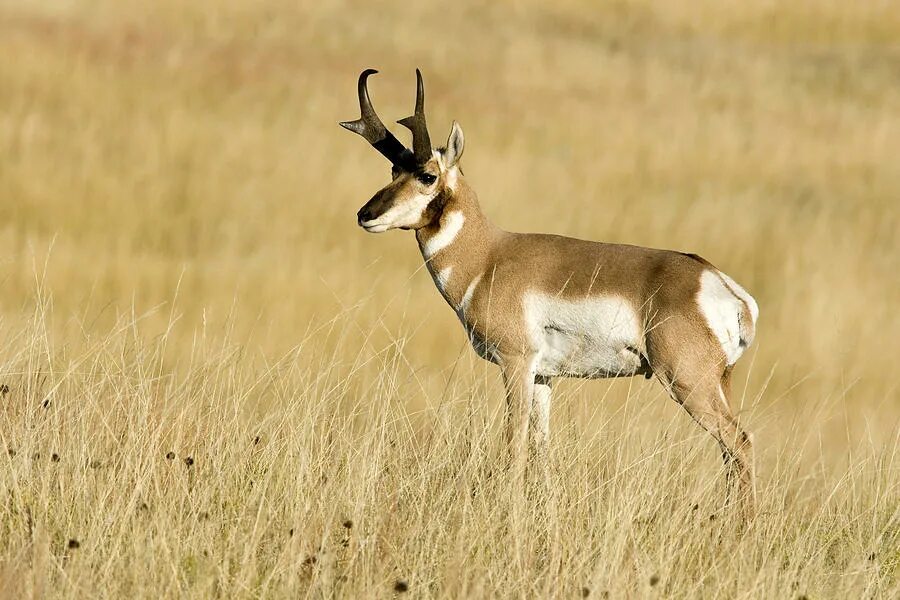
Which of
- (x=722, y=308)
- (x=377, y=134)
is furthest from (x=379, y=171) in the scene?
(x=722, y=308)

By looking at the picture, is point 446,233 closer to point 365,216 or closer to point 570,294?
point 365,216

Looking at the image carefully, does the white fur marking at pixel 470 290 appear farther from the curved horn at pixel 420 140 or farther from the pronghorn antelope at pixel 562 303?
the curved horn at pixel 420 140

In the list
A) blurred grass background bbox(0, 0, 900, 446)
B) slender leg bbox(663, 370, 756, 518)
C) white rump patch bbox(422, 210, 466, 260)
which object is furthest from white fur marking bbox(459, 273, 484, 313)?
blurred grass background bbox(0, 0, 900, 446)

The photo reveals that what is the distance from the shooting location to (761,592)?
4215 millimetres

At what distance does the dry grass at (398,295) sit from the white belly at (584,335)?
167 mm

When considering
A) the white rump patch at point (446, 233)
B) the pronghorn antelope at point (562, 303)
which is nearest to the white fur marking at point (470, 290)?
the pronghorn antelope at point (562, 303)

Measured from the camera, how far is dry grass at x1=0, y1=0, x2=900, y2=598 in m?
4.36

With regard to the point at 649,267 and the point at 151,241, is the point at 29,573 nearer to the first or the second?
the point at 649,267

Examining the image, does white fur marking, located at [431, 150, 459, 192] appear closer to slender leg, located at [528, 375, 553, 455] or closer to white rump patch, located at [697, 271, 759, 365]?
slender leg, located at [528, 375, 553, 455]

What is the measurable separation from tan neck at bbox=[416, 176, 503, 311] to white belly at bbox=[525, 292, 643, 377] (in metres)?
0.35

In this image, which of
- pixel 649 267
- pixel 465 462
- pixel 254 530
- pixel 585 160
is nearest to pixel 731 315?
pixel 649 267

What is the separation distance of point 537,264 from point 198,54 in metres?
11.5

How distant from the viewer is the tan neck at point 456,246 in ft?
20.3

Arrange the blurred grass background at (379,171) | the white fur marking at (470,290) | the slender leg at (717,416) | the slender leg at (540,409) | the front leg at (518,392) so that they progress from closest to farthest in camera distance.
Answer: the slender leg at (717,416)
the front leg at (518,392)
the slender leg at (540,409)
the white fur marking at (470,290)
the blurred grass background at (379,171)
